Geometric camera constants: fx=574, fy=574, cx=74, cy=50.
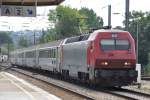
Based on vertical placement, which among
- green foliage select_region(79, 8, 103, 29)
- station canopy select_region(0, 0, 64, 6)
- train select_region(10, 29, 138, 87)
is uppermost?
green foliage select_region(79, 8, 103, 29)

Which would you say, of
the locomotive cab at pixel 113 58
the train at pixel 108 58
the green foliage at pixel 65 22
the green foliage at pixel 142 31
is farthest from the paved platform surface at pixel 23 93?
the green foliage at pixel 65 22

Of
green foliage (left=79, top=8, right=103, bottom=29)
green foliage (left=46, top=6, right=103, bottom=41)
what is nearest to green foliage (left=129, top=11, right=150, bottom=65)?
green foliage (left=46, top=6, right=103, bottom=41)

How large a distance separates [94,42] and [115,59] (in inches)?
53.7

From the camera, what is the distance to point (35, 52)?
64.1 meters

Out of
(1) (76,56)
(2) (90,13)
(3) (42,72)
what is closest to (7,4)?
(1) (76,56)

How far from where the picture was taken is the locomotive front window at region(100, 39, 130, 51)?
28.5 m

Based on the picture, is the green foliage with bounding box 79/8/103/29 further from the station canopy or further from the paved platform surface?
the paved platform surface

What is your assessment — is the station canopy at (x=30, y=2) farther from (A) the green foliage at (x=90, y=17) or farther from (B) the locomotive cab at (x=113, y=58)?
(A) the green foliage at (x=90, y=17)

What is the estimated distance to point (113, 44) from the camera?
28625 mm

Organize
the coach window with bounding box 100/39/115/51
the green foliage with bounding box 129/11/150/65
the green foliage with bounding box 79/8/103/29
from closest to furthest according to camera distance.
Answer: the coach window with bounding box 100/39/115/51, the green foliage with bounding box 129/11/150/65, the green foliage with bounding box 79/8/103/29

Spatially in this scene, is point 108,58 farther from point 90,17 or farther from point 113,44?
point 90,17

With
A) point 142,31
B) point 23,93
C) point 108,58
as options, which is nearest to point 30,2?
point 108,58

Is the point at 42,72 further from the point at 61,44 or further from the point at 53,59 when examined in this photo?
the point at 61,44

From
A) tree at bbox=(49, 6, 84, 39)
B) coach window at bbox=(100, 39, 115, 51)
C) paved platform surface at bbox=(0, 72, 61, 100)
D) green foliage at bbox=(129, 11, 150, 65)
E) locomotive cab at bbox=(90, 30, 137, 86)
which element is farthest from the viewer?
tree at bbox=(49, 6, 84, 39)
